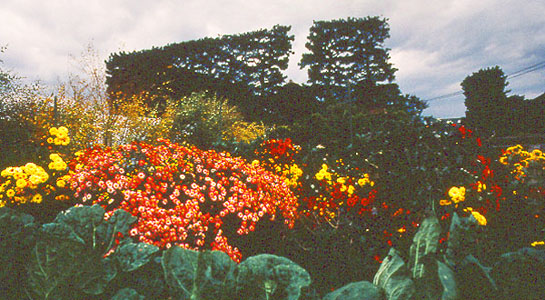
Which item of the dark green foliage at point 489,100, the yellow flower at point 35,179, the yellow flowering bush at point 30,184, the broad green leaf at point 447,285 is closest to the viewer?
the broad green leaf at point 447,285

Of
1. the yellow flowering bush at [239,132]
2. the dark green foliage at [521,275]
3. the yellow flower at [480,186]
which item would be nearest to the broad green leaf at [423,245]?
the dark green foliage at [521,275]

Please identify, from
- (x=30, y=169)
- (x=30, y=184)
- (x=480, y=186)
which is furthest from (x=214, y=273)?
(x=30, y=184)

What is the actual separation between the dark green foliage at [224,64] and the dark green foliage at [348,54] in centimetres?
263

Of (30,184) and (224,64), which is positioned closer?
(30,184)

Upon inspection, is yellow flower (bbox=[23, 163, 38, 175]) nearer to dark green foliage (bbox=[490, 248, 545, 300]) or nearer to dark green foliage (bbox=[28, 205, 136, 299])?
dark green foliage (bbox=[28, 205, 136, 299])

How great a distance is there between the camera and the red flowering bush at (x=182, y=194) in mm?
3223

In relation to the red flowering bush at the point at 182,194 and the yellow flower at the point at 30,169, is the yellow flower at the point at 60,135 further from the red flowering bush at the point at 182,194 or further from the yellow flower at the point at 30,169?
the yellow flower at the point at 30,169

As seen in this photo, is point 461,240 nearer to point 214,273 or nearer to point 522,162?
point 214,273

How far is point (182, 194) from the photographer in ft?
12.7

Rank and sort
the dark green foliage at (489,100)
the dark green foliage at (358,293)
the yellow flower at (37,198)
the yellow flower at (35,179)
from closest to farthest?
the dark green foliage at (358,293) < the yellow flower at (35,179) < the yellow flower at (37,198) < the dark green foliage at (489,100)

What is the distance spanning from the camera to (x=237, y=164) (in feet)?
14.6

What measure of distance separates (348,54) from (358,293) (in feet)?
87.2

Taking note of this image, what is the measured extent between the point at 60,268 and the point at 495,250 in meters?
3.64

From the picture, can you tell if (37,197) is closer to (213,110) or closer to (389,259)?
(389,259)
